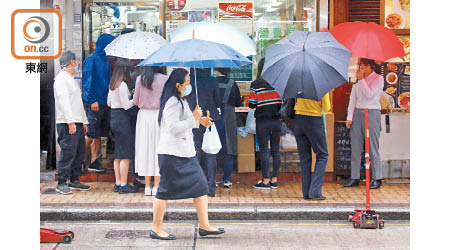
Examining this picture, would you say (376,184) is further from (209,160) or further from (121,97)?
(121,97)

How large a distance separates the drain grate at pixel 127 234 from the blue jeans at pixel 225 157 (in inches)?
90.7

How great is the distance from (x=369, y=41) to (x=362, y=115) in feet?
4.41

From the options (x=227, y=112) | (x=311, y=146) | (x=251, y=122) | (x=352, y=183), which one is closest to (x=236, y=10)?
(x=251, y=122)

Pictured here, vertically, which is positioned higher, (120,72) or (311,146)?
(120,72)

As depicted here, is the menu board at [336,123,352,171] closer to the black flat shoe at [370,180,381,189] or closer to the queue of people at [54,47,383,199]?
the queue of people at [54,47,383,199]

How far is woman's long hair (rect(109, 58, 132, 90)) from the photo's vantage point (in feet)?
32.2

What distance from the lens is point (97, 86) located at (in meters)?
10.6

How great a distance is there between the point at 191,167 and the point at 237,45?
2.61 meters

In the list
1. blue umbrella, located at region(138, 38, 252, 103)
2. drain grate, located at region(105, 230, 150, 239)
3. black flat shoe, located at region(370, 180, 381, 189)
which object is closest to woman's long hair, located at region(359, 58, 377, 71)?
black flat shoe, located at region(370, 180, 381, 189)

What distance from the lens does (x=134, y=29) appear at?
37.3ft

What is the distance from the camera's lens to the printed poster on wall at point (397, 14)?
431 inches

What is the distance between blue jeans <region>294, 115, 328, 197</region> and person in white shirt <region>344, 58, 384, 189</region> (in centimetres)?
105

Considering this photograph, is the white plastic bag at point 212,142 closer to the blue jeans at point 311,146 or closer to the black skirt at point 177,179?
the black skirt at point 177,179

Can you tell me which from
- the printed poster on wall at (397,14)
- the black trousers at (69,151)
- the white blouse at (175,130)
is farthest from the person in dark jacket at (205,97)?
the printed poster on wall at (397,14)
